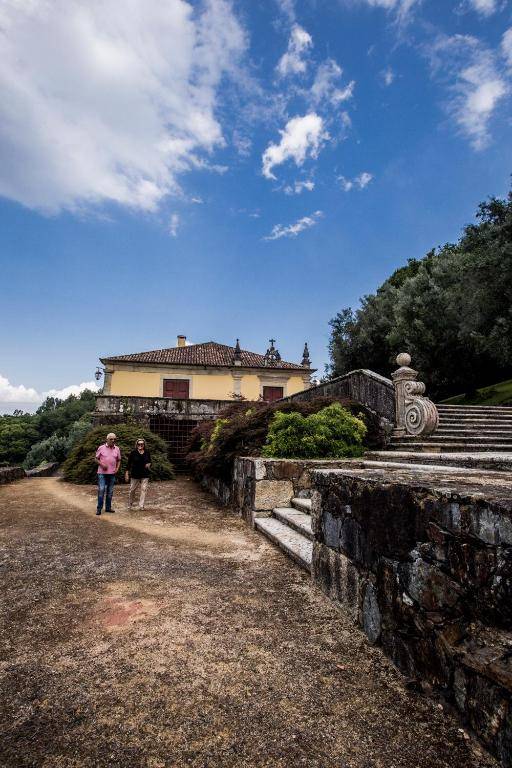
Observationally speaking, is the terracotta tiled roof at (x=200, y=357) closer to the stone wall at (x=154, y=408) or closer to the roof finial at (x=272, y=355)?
the roof finial at (x=272, y=355)

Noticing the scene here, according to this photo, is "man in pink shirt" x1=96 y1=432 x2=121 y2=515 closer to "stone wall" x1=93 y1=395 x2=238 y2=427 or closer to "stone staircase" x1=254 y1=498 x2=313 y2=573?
"stone staircase" x1=254 y1=498 x2=313 y2=573

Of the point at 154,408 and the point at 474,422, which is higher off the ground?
the point at 154,408

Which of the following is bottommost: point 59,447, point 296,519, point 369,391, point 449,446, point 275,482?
point 296,519

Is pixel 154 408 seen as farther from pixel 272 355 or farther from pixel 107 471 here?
pixel 272 355

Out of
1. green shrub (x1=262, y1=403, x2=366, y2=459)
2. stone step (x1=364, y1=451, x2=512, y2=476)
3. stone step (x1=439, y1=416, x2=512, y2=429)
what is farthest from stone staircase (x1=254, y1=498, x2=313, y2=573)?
stone step (x1=439, y1=416, x2=512, y2=429)

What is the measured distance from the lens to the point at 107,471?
6.58 metres

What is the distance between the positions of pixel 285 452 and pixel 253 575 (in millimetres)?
2892

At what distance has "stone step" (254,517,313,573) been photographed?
3.65 meters

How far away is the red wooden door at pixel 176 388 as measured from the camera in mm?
24812

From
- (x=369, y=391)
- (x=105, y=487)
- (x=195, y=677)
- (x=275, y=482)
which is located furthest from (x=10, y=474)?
(x=195, y=677)

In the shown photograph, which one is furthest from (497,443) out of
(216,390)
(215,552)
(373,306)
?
(216,390)

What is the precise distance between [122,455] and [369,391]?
6.63 m

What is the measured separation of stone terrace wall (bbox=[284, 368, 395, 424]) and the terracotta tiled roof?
1630 centimetres

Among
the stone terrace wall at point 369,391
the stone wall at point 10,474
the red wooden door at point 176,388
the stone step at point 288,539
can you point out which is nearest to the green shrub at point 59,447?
the red wooden door at point 176,388
